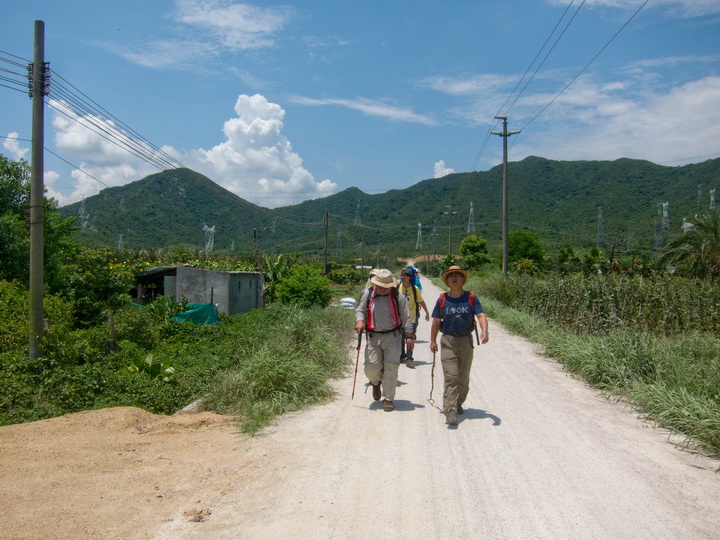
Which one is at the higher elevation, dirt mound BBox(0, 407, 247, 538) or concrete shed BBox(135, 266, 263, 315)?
concrete shed BBox(135, 266, 263, 315)

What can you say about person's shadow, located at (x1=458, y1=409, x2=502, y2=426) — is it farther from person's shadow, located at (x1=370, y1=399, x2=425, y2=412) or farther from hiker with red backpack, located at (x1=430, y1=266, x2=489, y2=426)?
person's shadow, located at (x1=370, y1=399, x2=425, y2=412)

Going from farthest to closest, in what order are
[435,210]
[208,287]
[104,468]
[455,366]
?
[435,210], [208,287], [455,366], [104,468]

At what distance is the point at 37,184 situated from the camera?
33.5 feet

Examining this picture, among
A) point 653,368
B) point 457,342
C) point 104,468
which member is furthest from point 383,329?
point 653,368

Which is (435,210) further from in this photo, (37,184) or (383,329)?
(383,329)

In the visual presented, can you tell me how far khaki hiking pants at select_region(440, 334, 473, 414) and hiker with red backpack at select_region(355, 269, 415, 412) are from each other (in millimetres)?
733

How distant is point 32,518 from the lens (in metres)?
4.18

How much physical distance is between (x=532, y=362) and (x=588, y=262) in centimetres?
2430

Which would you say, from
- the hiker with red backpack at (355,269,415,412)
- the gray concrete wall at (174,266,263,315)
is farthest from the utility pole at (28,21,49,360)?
the gray concrete wall at (174,266,263,315)

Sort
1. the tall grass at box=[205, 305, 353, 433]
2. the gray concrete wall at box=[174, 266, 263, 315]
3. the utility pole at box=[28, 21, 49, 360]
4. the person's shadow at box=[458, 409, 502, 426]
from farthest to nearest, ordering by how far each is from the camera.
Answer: the gray concrete wall at box=[174, 266, 263, 315] < the utility pole at box=[28, 21, 49, 360] < the tall grass at box=[205, 305, 353, 433] < the person's shadow at box=[458, 409, 502, 426]

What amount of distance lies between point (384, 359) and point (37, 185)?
24.0ft

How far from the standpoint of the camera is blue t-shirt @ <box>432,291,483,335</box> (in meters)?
6.75

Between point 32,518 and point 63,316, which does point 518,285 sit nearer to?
point 63,316

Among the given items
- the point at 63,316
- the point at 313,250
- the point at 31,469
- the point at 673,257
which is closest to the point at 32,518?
the point at 31,469
